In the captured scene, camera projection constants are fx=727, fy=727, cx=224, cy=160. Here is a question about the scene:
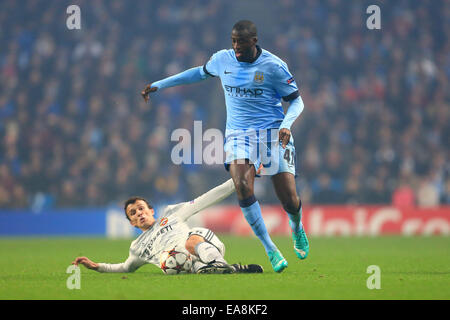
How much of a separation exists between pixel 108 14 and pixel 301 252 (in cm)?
1444

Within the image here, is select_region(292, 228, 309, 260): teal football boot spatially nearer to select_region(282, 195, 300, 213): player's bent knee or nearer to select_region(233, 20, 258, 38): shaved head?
select_region(282, 195, 300, 213): player's bent knee

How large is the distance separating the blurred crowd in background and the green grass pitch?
6.52 m

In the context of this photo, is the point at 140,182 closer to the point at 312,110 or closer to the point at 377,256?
the point at 312,110

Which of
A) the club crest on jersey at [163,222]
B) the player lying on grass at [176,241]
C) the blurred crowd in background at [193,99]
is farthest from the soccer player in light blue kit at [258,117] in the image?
the blurred crowd in background at [193,99]

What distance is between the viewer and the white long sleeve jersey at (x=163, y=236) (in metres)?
6.95

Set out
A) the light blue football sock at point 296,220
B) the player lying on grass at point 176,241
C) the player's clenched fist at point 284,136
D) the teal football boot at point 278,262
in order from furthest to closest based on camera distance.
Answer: the light blue football sock at point 296,220
the teal football boot at point 278,262
the player lying on grass at point 176,241
the player's clenched fist at point 284,136

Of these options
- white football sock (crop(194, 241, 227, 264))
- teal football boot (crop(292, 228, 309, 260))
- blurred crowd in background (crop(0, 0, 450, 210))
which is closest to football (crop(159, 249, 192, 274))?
white football sock (crop(194, 241, 227, 264))

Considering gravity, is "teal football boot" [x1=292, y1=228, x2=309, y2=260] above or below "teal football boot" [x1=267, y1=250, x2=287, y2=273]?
above

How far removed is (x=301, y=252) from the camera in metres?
7.60

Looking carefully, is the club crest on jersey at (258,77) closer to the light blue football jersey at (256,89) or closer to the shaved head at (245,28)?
the light blue football jersey at (256,89)

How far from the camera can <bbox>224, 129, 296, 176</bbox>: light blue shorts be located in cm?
702

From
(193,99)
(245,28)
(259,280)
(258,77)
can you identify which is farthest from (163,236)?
(193,99)

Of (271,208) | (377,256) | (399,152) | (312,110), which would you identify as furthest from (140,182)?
(377,256)

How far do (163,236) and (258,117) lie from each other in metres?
1.48
